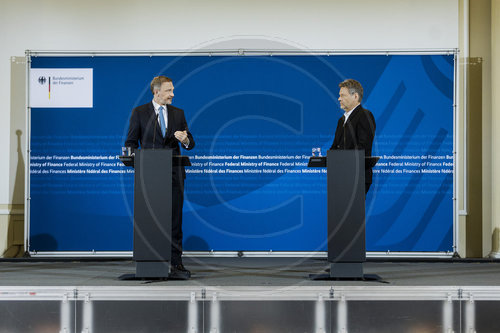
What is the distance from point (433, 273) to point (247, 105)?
9.73ft

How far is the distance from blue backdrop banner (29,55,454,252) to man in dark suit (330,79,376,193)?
2.04 meters

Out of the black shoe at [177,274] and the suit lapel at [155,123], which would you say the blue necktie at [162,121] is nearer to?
the suit lapel at [155,123]

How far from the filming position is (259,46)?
751 centimetres

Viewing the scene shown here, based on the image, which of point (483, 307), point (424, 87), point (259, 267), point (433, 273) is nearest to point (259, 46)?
point (424, 87)

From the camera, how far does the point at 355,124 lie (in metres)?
5.19

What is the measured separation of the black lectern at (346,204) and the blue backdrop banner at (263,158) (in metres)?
2.21

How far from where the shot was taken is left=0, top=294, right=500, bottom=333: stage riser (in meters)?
4.39

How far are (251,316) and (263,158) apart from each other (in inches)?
124

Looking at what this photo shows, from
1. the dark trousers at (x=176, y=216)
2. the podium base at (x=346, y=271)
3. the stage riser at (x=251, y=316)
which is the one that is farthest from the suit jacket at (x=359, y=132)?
the dark trousers at (x=176, y=216)

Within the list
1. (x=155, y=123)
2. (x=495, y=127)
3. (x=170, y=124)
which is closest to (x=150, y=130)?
(x=155, y=123)

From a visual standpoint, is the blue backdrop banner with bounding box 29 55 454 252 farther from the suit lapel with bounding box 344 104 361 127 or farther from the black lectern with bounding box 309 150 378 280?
the black lectern with bounding box 309 150 378 280

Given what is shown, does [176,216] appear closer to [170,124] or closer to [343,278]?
[170,124]

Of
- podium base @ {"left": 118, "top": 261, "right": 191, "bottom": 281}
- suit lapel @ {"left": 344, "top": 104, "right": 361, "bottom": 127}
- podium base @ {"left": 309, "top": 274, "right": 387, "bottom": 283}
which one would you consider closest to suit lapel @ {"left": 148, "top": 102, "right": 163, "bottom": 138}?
podium base @ {"left": 118, "top": 261, "right": 191, "bottom": 281}

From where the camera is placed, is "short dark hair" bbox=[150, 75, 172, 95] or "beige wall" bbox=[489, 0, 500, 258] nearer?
"short dark hair" bbox=[150, 75, 172, 95]
